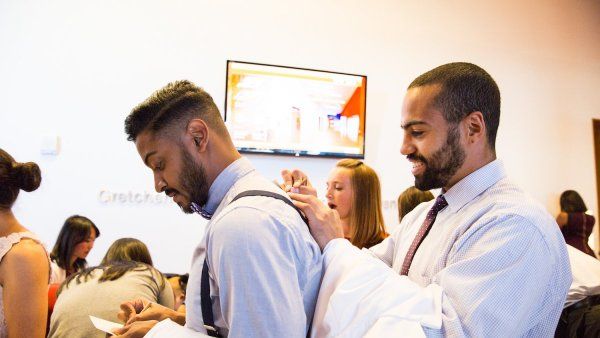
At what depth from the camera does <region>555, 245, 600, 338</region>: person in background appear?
5.16ft

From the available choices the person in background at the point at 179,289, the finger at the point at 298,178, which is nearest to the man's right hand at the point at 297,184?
the finger at the point at 298,178

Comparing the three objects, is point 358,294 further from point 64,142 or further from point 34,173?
point 64,142

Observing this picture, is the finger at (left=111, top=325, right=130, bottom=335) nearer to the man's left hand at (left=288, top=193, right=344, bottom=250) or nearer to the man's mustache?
the man's left hand at (left=288, top=193, right=344, bottom=250)

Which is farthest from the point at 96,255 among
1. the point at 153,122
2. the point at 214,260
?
the point at 214,260

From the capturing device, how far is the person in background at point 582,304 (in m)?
1.57

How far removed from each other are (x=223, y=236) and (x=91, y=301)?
1.05 meters

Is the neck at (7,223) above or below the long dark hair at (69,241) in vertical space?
above

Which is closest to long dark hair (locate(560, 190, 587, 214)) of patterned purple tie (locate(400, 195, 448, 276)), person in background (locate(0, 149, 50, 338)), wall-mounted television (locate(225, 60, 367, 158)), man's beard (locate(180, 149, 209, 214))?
wall-mounted television (locate(225, 60, 367, 158))

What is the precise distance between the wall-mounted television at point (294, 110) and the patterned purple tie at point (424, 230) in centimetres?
270

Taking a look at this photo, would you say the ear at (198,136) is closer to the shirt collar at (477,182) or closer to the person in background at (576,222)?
the shirt collar at (477,182)

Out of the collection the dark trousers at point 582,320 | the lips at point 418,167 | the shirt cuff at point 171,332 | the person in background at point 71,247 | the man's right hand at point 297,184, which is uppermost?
the lips at point 418,167

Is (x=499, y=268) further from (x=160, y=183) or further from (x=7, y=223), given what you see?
(x=7, y=223)

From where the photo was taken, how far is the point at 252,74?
414 centimetres

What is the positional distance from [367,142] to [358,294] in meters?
3.51
